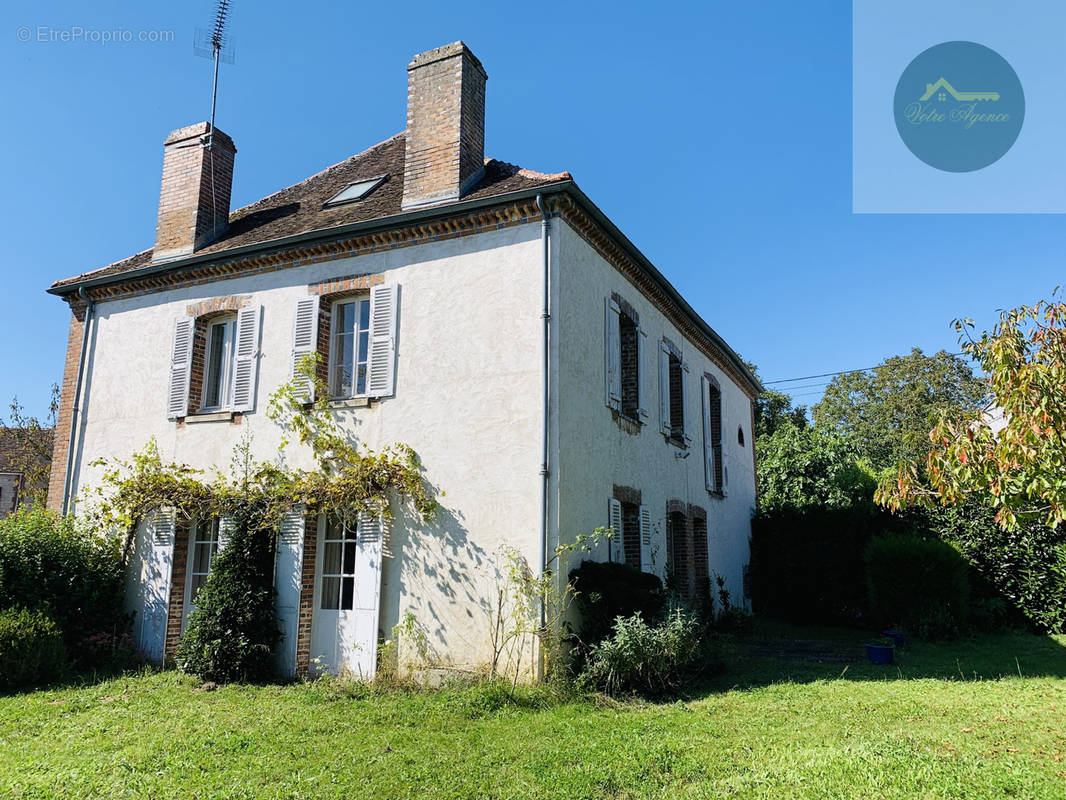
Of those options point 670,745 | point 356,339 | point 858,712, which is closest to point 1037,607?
point 858,712

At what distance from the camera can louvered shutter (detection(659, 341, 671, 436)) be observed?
11695 mm

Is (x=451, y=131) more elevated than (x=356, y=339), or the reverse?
(x=451, y=131)

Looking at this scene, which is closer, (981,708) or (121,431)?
(981,708)

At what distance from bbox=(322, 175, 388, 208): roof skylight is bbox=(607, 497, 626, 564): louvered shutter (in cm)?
567

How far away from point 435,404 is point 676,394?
535 cm

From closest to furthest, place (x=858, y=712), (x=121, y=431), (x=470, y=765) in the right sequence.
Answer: (x=470, y=765), (x=858, y=712), (x=121, y=431)

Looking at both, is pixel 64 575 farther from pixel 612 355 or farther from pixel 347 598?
pixel 612 355

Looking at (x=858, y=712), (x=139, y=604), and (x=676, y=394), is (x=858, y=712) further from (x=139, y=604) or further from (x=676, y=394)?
(x=139, y=604)

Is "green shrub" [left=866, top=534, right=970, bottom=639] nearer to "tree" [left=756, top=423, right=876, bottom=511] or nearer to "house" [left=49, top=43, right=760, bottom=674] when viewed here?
"house" [left=49, top=43, right=760, bottom=674]

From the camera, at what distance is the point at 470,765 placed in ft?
18.3

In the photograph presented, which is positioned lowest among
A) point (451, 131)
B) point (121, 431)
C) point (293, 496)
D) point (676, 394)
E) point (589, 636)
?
point (589, 636)

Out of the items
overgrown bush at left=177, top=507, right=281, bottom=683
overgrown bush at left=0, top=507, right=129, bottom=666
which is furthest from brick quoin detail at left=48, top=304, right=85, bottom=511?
overgrown bush at left=177, top=507, right=281, bottom=683

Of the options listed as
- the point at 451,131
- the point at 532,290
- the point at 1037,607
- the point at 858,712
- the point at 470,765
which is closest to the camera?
the point at 470,765

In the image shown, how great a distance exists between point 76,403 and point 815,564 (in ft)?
43.8
